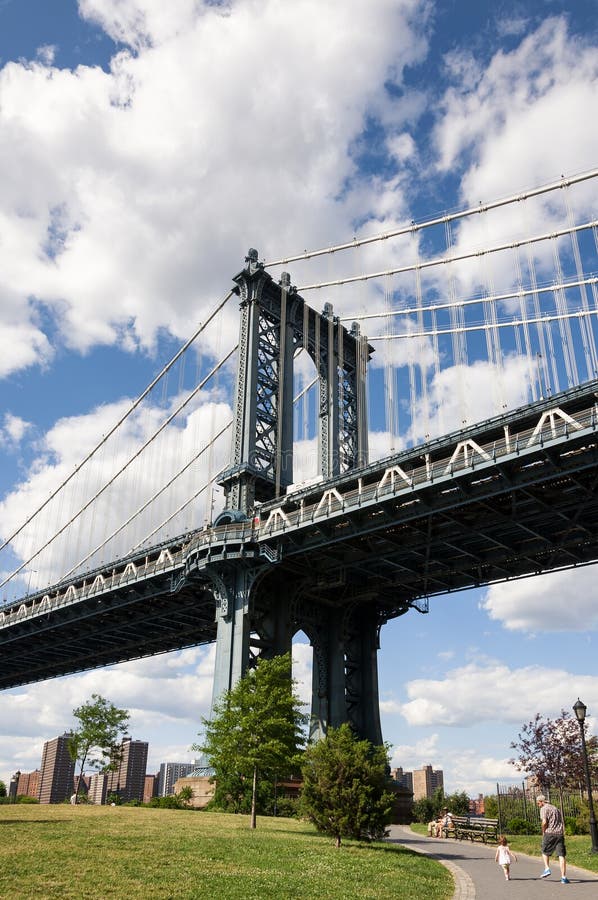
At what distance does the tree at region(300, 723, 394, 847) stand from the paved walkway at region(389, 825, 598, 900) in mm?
2704

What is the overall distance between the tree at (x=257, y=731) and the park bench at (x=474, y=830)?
845 cm

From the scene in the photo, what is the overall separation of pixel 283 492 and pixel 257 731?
25119 millimetres

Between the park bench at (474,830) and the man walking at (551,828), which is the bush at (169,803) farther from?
the man walking at (551,828)

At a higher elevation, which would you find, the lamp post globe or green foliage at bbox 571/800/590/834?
the lamp post globe

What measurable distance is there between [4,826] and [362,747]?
11.7m

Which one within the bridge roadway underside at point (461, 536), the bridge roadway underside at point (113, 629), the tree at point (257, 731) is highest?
the bridge roadway underside at point (113, 629)

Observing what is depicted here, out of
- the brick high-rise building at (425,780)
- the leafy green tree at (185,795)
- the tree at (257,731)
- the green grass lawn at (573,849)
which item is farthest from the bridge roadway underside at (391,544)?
the brick high-rise building at (425,780)

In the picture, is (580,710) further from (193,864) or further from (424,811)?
(424,811)

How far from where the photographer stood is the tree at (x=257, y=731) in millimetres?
32594

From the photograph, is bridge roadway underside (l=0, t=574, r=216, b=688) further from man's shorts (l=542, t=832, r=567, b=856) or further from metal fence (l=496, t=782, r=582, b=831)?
man's shorts (l=542, t=832, r=567, b=856)

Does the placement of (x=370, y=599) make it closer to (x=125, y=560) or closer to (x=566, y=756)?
(x=566, y=756)

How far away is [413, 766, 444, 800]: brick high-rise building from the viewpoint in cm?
15350

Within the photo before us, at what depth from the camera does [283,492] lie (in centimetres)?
5653

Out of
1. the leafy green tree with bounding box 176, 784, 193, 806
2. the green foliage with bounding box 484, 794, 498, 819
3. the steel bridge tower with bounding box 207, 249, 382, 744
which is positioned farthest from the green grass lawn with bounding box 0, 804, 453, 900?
the green foliage with bounding box 484, 794, 498, 819
